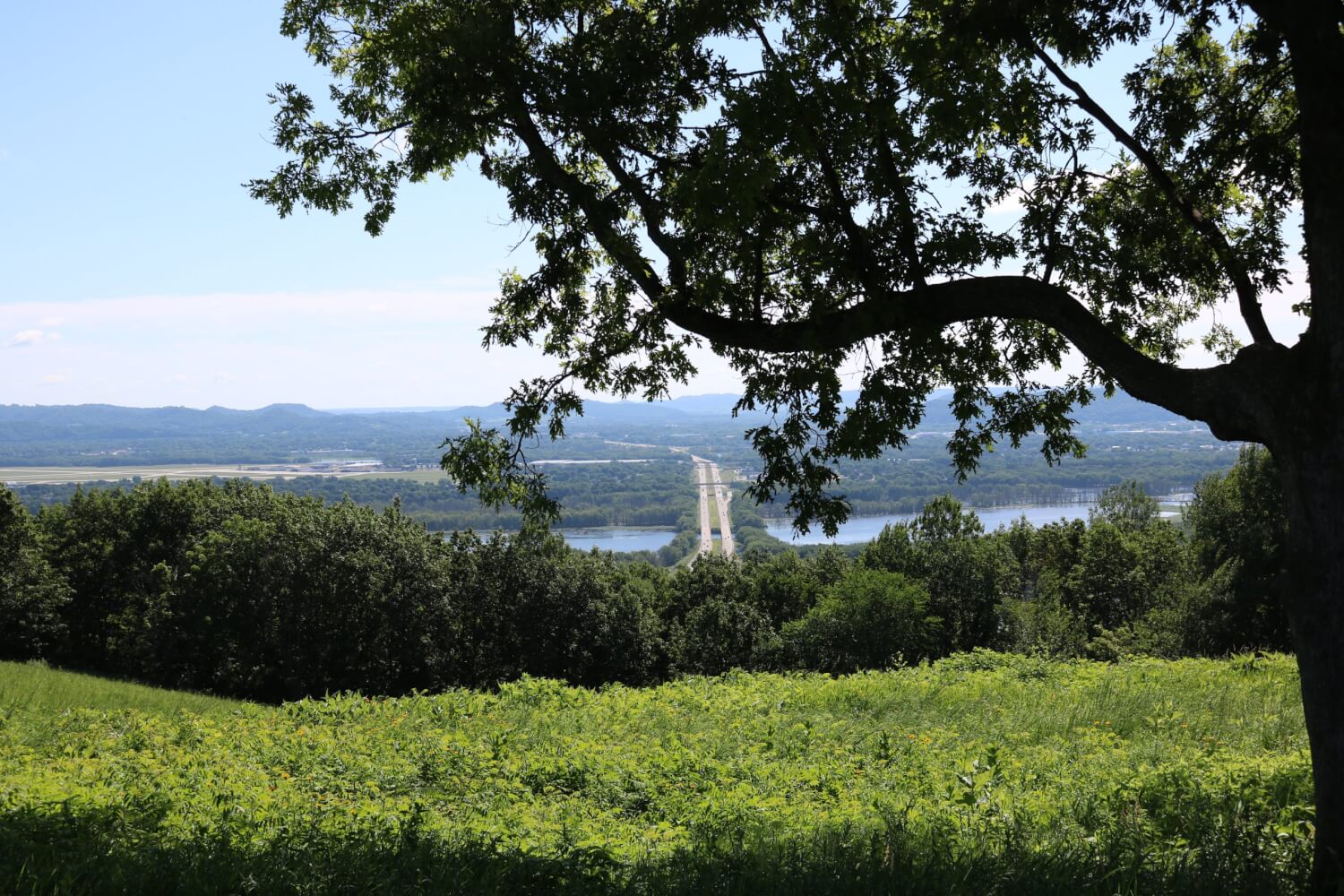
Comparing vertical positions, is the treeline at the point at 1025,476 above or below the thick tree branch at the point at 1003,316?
below

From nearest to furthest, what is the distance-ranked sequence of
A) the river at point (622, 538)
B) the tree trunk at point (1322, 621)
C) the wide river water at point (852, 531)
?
the tree trunk at point (1322, 621) < the wide river water at point (852, 531) < the river at point (622, 538)

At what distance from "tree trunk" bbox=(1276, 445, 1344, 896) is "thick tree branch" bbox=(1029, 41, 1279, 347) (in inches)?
33.9

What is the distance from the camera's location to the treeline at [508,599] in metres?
33.2

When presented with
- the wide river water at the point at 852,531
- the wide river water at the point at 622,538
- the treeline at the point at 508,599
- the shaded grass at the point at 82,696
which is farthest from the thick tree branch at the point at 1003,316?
the wide river water at the point at 622,538

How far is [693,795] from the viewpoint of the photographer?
23.5 ft

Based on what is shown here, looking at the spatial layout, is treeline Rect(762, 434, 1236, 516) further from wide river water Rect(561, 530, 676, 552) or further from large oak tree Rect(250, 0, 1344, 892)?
large oak tree Rect(250, 0, 1344, 892)

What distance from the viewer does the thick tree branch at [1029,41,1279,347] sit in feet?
18.5

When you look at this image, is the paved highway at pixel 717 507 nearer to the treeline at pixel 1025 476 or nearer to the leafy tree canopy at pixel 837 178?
the treeline at pixel 1025 476

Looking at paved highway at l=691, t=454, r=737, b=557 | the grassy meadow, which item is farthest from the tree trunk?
paved highway at l=691, t=454, r=737, b=557

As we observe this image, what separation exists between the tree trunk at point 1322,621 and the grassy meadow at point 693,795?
34cm

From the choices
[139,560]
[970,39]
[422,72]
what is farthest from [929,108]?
[139,560]

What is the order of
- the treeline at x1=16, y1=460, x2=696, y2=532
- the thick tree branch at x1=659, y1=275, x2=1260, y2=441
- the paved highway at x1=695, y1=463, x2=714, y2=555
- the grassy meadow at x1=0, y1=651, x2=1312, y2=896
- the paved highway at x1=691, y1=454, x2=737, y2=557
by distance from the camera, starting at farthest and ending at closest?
the paved highway at x1=691, y1=454, x2=737, y2=557
the treeline at x1=16, y1=460, x2=696, y2=532
the paved highway at x1=695, y1=463, x2=714, y2=555
the thick tree branch at x1=659, y1=275, x2=1260, y2=441
the grassy meadow at x1=0, y1=651, x2=1312, y2=896

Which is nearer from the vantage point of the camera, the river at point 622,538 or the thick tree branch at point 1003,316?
the thick tree branch at point 1003,316

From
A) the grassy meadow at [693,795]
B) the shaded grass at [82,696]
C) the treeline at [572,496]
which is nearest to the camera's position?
the grassy meadow at [693,795]
